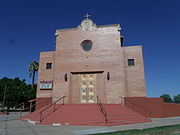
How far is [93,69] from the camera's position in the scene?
1612 cm

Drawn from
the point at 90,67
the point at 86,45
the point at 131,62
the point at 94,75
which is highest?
the point at 86,45

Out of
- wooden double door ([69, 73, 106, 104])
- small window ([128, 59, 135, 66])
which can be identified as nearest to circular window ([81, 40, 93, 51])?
wooden double door ([69, 73, 106, 104])

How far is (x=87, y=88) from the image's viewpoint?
15.9m

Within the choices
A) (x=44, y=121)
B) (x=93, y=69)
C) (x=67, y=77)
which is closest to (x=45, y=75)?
(x=67, y=77)

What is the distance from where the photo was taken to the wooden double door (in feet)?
51.1

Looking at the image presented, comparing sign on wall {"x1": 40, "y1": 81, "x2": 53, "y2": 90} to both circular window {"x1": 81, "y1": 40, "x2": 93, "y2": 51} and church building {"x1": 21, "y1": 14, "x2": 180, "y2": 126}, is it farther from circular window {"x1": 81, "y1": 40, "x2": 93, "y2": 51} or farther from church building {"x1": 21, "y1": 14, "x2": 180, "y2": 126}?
circular window {"x1": 81, "y1": 40, "x2": 93, "y2": 51}

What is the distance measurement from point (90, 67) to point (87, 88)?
2310 millimetres

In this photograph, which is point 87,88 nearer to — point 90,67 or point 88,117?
point 90,67

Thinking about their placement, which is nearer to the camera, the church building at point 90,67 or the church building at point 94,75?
the church building at point 94,75

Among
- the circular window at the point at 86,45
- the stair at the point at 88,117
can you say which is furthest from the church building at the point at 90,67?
the stair at the point at 88,117

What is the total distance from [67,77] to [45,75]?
3048 millimetres

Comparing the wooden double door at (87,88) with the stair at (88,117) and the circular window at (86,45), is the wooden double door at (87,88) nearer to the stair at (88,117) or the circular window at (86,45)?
the stair at (88,117)

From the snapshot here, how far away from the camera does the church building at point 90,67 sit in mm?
15484

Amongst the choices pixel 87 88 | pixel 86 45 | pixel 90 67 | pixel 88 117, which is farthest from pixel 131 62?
pixel 88 117
